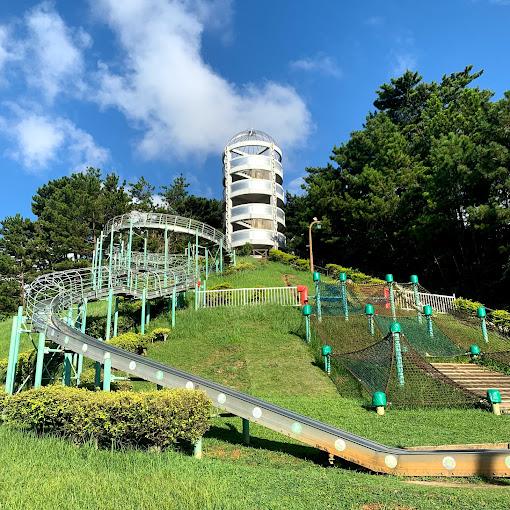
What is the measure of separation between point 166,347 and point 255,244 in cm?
2552

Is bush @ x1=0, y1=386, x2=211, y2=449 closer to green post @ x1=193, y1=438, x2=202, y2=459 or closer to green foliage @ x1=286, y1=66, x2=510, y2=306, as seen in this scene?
green post @ x1=193, y1=438, x2=202, y2=459

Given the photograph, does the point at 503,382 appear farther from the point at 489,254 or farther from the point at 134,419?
the point at 489,254

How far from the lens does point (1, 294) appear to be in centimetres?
3597

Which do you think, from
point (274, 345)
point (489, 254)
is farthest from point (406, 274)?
point (274, 345)

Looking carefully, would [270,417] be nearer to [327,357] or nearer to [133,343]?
[327,357]

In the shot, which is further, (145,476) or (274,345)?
(274,345)

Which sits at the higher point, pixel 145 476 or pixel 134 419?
pixel 134 419

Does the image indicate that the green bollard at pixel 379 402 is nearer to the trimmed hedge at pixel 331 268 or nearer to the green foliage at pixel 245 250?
the trimmed hedge at pixel 331 268

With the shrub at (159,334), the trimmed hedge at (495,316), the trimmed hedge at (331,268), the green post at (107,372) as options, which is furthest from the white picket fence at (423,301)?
the green post at (107,372)

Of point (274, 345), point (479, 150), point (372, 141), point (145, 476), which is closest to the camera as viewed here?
point (145, 476)

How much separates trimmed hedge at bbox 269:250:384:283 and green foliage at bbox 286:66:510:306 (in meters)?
4.42

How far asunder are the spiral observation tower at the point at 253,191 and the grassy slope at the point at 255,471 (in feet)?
98.5

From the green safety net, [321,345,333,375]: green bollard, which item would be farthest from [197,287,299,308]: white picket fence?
the green safety net

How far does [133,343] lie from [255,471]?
10.8 metres
